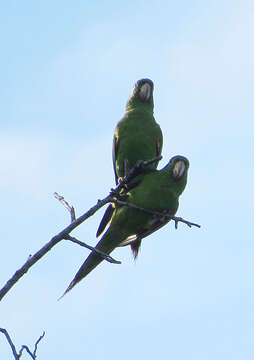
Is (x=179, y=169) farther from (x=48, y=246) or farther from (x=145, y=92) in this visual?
(x=48, y=246)

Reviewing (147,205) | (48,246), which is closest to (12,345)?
(48,246)

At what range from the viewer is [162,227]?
709cm

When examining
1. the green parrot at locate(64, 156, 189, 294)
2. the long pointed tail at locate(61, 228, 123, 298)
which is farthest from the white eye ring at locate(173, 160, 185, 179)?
the long pointed tail at locate(61, 228, 123, 298)

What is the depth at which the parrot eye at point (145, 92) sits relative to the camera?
8141 mm

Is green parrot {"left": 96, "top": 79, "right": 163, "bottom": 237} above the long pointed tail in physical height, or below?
above

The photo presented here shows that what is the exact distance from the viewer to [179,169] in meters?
7.08

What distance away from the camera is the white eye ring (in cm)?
702

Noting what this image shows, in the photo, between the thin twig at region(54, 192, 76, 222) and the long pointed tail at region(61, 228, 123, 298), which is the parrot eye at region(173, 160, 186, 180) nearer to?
the long pointed tail at region(61, 228, 123, 298)

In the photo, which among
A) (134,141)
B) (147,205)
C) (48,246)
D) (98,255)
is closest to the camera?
(48,246)

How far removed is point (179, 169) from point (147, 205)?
556mm

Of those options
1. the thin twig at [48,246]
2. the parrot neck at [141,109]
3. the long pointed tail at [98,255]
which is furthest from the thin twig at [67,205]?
the parrot neck at [141,109]

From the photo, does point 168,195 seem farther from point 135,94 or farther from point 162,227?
point 135,94

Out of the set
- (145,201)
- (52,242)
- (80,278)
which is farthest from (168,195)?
(52,242)

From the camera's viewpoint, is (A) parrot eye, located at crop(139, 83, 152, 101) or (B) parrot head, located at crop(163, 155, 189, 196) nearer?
(B) parrot head, located at crop(163, 155, 189, 196)
